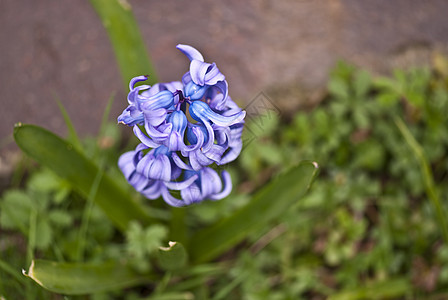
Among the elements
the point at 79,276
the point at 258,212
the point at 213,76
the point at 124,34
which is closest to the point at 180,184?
the point at 213,76

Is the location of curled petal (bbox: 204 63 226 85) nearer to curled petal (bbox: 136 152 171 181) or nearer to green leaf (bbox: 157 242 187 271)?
curled petal (bbox: 136 152 171 181)

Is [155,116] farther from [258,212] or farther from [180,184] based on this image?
[258,212]

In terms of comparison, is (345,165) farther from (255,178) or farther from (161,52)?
(161,52)

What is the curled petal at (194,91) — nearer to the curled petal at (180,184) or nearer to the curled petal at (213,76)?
the curled petal at (213,76)

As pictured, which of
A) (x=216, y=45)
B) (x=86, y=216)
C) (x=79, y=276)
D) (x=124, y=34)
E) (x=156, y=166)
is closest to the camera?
(x=156, y=166)

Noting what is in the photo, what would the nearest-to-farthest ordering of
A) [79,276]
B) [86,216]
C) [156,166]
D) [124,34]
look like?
[156,166] < [79,276] < [124,34] < [86,216]

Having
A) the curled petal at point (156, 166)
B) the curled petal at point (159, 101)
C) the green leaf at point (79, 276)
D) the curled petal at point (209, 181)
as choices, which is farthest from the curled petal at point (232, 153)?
the green leaf at point (79, 276)
